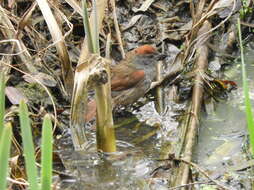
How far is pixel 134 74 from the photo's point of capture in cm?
515

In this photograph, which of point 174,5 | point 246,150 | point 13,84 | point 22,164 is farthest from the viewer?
point 174,5

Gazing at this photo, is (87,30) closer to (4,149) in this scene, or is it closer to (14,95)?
(14,95)

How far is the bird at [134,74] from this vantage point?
16.0 feet

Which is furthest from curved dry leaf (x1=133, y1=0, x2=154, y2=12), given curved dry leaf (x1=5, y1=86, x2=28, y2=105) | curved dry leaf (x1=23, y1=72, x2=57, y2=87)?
curved dry leaf (x1=5, y1=86, x2=28, y2=105)

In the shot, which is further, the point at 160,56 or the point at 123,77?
the point at 160,56

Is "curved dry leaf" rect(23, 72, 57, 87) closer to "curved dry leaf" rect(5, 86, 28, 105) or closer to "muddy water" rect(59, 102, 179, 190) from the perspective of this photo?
"curved dry leaf" rect(5, 86, 28, 105)

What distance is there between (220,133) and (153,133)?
52 cm

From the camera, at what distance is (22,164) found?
360 cm

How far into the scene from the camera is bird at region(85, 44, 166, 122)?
16.0ft

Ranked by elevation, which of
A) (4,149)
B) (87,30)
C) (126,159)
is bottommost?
(126,159)

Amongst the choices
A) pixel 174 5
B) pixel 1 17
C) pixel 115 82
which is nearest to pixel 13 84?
pixel 1 17

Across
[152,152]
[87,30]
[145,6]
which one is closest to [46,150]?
[87,30]

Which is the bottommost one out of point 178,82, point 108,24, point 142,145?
point 142,145

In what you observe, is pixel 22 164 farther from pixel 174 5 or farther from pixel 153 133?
pixel 174 5
